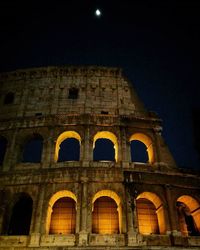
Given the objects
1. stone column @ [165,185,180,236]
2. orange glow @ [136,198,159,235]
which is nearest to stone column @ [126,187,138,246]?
orange glow @ [136,198,159,235]

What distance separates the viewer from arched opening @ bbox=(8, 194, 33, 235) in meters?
14.0

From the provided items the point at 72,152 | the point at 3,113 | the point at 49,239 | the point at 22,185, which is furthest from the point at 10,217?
the point at 72,152

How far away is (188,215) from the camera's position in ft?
54.5

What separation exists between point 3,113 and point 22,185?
600cm

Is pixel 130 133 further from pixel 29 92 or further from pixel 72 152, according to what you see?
pixel 72 152

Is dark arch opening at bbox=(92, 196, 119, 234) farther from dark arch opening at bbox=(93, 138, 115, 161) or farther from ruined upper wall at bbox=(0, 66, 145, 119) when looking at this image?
dark arch opening at bbox=(93, 138, 115, 161)

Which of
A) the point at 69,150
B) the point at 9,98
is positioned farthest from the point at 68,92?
the point at 69,150

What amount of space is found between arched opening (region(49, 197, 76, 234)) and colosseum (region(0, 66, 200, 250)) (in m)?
0.05

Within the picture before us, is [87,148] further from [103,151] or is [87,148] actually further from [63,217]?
[103,151]

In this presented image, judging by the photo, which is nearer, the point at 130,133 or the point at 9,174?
the point at 9,174

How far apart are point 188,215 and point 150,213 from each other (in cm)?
359

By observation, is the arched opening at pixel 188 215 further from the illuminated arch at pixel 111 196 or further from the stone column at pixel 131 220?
the illuminated arch at pixel 111 196

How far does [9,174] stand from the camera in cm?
1472

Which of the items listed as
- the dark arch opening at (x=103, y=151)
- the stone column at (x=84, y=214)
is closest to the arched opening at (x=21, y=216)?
the stone column at (x=84, y=214)
